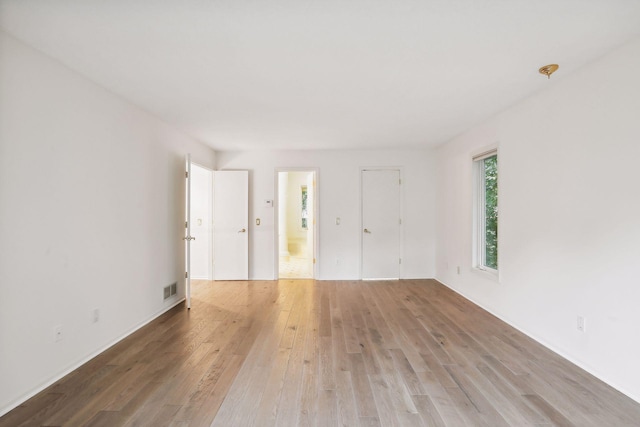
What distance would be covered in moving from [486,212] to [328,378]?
3.10 meters

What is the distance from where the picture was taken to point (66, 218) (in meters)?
2.39

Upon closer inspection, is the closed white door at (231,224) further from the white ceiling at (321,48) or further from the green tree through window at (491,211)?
the green tree through window at (491,211)

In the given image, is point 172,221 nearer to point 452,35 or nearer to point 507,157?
point 452,35

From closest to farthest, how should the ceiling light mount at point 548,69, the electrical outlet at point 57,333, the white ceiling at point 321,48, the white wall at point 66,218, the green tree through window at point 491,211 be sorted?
the white ceiling at point 321,48 < the white wall at point 66,218 < the electrical outlet at point 57,333 < the ceiling light mount at point 548,69 < the green tree through window at point 491,211

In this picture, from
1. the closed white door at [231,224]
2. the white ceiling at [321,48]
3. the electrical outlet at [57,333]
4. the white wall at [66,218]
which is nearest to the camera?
the white ceiling at [321,48]

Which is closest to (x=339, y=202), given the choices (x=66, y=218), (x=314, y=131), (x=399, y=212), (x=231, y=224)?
(x=399, y=212)

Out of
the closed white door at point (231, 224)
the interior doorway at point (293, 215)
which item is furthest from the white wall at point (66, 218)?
the interior doorway at point (293, 215)

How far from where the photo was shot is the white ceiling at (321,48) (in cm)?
173

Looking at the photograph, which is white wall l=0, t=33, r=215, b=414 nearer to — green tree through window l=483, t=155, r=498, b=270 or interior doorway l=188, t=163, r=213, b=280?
interior doorway l=188, t=163, r=213, b=280

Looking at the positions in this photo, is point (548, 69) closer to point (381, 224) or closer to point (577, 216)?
point (577, 216)

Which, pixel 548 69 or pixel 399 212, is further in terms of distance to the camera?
pixel 399 212

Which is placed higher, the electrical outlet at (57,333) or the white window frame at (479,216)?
the white window frame at (479,216)

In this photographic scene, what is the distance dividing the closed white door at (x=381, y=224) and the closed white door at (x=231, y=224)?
7.06ft

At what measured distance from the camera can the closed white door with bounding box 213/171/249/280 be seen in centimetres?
539
